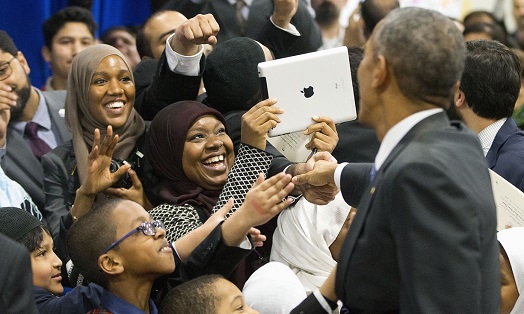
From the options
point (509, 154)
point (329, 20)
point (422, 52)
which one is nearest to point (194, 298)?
point (422, 52)

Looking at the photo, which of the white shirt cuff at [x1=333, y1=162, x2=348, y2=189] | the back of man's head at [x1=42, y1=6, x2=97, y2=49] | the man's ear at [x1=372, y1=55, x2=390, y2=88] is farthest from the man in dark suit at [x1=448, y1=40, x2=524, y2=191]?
the back of man's head at [x1=42, y1=6, x2=97, y2=49]

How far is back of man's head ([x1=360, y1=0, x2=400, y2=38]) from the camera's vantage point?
5.31 meters

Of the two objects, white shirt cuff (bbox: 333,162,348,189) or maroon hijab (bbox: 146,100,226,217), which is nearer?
white shirt cuff (bbox: 333,162,348,189)

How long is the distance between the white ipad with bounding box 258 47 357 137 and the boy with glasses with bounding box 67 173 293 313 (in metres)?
0.55

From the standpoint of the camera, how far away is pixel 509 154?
378 centimetres

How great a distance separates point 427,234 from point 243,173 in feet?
4.92

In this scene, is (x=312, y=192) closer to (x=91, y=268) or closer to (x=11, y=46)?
(x=91, y=268)

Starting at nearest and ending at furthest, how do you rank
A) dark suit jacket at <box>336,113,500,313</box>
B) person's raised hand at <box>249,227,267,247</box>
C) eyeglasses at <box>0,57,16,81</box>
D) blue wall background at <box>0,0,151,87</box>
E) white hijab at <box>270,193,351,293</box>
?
dark suit jacket at <box>336,113,500,313</box> → person's raised hand at <box>249,227,267,247</box> → white hijab at <box>270,193,351,293</box> → eyeglasses at <box>0,57,16,81</box> → blue wall background at <box>0,0,151,87</box>

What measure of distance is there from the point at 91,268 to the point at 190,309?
14.4 inches

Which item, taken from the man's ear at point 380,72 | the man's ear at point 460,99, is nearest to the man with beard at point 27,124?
the man's ear at point 460,99

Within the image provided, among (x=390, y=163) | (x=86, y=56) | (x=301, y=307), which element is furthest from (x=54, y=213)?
(x=390, y=163)

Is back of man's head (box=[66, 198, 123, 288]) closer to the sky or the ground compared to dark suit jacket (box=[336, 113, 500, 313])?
closer to the ground

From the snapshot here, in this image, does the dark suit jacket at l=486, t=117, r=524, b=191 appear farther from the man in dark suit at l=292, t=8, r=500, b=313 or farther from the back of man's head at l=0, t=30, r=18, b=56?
the back of man's head at l=0, t=30, r=18, b=56

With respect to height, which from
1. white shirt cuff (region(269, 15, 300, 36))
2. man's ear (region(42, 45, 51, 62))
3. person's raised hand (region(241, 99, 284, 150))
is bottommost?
man's ear (region(42, 45, 51, 62))
